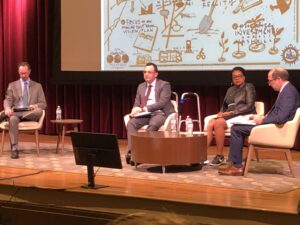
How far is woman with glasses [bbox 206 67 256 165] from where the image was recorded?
5.92m

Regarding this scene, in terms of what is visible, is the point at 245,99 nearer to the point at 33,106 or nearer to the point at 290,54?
the point at 290,54

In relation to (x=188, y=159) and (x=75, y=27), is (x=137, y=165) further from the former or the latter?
(x=75, y=27)

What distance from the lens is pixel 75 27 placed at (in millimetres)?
8297

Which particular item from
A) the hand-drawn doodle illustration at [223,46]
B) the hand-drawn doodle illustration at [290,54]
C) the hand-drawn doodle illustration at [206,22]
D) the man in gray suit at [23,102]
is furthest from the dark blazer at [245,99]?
the man in gray suit at [23,102]

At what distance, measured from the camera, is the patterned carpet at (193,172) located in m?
4.87

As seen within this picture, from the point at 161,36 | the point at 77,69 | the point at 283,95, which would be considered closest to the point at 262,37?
the point at 161,36

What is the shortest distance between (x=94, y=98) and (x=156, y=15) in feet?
5.79

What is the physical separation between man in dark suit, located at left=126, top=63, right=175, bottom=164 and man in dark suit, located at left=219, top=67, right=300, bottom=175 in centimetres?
99

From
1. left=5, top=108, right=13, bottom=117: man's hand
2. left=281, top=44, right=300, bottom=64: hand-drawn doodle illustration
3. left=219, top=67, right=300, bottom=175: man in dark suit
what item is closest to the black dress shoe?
left=5, top=108, right=13, bottom=117: man's hand

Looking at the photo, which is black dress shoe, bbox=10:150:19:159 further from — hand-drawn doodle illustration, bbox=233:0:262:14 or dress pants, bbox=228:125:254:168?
hand-drawn doodle illustration, bbox=233:0:262:14

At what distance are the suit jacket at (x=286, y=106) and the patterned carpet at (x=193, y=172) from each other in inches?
21.2

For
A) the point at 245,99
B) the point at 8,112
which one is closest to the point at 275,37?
the point at 245,99

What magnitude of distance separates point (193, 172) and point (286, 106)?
1096 millimetres

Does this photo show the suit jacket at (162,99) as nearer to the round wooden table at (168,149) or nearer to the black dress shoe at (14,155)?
the round wooden table at (168,149)
